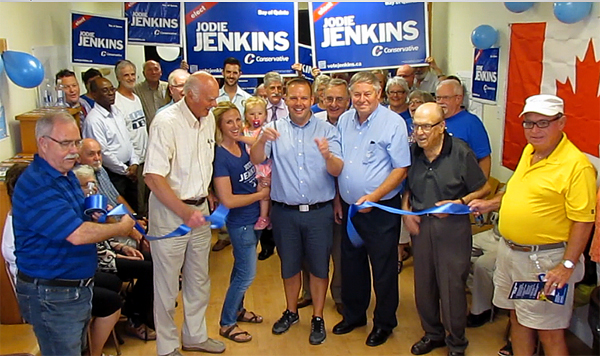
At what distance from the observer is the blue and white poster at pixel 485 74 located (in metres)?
4.84

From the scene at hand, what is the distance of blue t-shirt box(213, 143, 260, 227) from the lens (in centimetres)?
325

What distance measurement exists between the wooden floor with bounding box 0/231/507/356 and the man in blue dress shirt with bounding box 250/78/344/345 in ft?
1.74

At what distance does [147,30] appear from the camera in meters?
5.42

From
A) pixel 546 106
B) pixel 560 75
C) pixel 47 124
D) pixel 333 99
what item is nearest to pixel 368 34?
pixel 333 99

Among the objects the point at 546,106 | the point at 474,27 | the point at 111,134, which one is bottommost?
the point at 111,134

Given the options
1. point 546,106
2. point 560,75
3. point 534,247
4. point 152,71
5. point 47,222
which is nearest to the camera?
point 47,222

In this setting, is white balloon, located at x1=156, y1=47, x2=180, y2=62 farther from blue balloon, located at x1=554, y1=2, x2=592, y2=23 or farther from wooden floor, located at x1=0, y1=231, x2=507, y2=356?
blue balloon, located at x1=554, y1=2, x2=592, y2=23

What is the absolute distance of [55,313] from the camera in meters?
2.38

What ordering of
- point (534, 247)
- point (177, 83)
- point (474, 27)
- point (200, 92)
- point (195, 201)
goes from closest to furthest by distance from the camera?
point (534, 247) < point (200, 92) < point (195, 201) < point (177, 83) < point (474, 27)

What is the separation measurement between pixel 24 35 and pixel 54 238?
280cm

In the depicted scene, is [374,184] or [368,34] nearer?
[374,184]

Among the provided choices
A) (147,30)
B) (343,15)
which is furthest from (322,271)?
(147,30)

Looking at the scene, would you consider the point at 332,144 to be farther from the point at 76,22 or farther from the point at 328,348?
the point at 76,22

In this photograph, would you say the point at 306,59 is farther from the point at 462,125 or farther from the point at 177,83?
the point at 462,125
